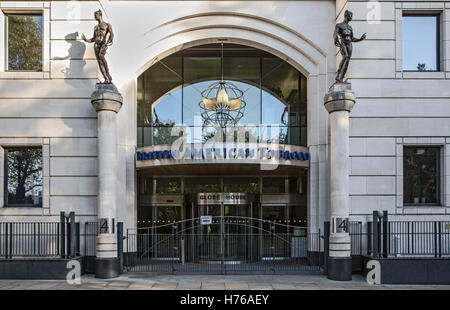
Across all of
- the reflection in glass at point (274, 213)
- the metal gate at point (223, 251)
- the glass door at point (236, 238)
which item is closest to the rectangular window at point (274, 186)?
the reflection in glass at point (274, 213)

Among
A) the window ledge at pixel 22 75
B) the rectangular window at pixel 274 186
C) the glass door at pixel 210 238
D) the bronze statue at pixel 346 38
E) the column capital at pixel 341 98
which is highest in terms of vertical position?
the bronze statue at pixel 346 38

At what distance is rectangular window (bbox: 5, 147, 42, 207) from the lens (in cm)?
1339

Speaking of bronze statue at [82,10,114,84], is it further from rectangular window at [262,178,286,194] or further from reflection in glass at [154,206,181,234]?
rectangular window at [262,178,286,194]

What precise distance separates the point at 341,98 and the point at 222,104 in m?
4.92

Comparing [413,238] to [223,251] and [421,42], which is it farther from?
[421,42]

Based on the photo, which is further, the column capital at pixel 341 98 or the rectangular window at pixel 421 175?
the rectangular window at pixel 421 175

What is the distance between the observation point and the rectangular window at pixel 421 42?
13.7 m

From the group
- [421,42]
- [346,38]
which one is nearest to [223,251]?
[346,38]

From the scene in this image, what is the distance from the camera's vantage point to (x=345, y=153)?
12.2m

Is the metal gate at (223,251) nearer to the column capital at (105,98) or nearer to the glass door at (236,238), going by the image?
the glass door at (236,238)

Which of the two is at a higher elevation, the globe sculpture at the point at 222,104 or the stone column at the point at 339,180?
the globe sculpture at the point at 222,104

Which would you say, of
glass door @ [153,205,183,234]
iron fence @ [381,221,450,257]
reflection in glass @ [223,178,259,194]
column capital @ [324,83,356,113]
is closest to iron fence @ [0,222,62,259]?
glass door @ [153,205,183,234]

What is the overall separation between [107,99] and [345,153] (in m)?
8.13

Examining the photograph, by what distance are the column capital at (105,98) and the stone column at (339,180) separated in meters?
7.22
